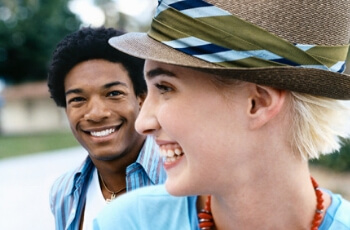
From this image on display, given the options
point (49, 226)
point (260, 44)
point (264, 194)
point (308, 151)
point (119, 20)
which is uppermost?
point (119, 20)

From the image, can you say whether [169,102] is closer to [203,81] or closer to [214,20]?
[203,81]

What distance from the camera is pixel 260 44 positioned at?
1542mm

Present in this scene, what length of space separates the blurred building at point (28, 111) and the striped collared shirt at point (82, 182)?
34140 mm

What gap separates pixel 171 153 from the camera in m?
1.70

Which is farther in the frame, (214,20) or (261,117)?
(261,117)

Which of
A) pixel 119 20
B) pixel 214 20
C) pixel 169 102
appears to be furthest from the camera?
pixel 119 20

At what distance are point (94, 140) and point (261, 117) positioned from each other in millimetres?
1334

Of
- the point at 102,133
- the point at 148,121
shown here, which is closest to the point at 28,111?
the point at 102,133

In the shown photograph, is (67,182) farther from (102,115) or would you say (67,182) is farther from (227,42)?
(227,42)

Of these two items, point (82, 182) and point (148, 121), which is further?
point (82, 182)

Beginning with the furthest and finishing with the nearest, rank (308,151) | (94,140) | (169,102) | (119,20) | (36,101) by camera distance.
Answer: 1. (36,101)
2. (119,20)
3. (94,140)
4. (308,151)
5. (169,102)

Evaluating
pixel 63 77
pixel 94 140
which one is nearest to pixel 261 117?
pixel 94 140

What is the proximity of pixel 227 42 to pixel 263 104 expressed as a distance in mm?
276

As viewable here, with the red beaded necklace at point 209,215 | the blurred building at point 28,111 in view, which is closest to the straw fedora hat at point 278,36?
the red beaded necklace at point 209,215
